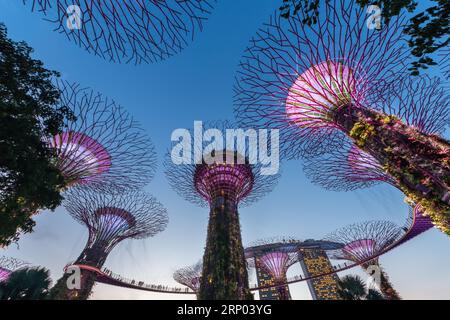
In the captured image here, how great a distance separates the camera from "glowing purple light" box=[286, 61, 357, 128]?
27.8 feet

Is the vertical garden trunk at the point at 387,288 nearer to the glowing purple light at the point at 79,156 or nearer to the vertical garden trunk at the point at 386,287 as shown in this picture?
the vertical garden trunk at the point at 386,287

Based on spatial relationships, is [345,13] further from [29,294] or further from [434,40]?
[29,294]

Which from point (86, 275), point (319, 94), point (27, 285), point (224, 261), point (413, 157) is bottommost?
point (413, 157)

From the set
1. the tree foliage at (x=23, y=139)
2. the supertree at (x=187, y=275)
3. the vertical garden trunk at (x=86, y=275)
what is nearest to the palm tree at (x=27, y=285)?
the vertical garden trunk at (x=86, y=275)

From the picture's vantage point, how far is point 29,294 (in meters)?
12.9

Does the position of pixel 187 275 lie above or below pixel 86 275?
above

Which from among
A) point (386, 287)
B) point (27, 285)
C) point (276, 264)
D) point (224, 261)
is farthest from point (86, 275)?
point (386, 287)

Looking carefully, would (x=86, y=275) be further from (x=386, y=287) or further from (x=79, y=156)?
(x=386, y=287)

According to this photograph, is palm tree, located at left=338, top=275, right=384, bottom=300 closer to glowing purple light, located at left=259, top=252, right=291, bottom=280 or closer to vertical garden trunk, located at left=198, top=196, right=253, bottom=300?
glowing purple light, located at left=259, top=252, right=291, bottom=280

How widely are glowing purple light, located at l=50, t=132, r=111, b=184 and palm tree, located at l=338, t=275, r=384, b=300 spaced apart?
1877 cm

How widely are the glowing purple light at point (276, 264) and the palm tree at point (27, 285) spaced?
68.4ft

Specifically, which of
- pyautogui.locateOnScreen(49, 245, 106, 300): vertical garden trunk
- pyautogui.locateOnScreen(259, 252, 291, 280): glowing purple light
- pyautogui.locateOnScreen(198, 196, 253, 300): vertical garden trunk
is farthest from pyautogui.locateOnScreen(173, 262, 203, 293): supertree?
pyautogui.locateOnScreen(198, 196, 253, 300): vertical garden trunk

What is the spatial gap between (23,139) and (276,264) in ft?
85.9

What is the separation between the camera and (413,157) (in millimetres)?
6062
